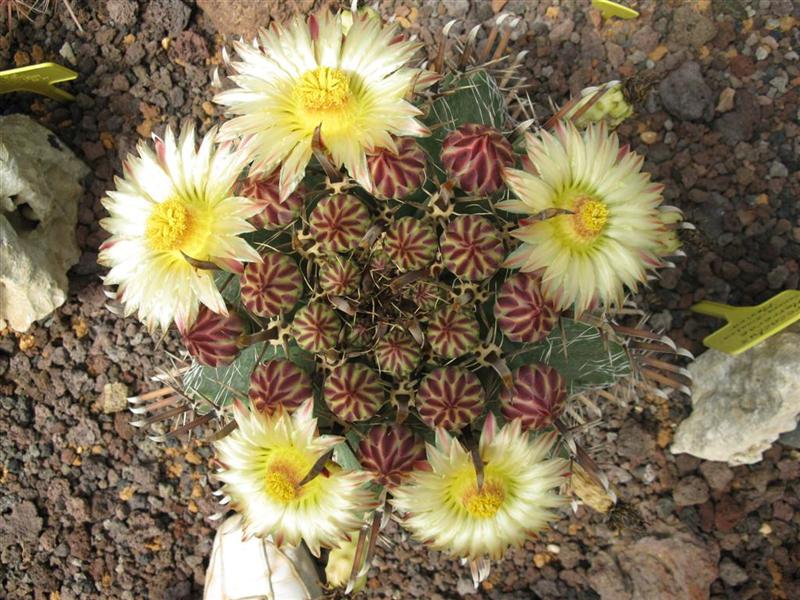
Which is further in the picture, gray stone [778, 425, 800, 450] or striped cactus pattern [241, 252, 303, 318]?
gray stone [778, 425, 800, 450]

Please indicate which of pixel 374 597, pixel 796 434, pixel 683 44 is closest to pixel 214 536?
pixel 374 597

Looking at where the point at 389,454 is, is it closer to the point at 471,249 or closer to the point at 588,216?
the point at 471,249

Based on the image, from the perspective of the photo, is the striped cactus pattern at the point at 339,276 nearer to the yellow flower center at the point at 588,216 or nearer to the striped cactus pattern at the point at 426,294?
the striped cactus pattern at the point at 426,294

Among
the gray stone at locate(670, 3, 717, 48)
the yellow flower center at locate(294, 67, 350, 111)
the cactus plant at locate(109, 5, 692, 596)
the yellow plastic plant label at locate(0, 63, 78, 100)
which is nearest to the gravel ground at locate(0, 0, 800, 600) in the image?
the gray stone at locate(670, 3, 717, 48)

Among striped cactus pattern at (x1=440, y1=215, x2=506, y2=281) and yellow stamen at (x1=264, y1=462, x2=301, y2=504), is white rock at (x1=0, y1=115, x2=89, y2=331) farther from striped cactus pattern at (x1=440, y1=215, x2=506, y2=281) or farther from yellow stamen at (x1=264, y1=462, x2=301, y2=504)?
striped cactus pattern at (x1=440, y1=215, x2=506, y2=281)

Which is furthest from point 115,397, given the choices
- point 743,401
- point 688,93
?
point 688,93

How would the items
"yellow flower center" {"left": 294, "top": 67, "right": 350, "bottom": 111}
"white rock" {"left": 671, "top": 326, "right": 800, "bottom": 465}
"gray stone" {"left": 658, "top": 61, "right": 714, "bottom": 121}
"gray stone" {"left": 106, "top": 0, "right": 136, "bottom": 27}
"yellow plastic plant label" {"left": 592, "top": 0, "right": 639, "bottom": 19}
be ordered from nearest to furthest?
"yellow flower center" {"left": 294, "top": 67, "right": 350, "bottom": 111} → "white rock" {"left": 671, "top": 326, "right": 800, "bottom": 465} → "yellow plastic plant label" {"left": 592, "top": 0, "right": 639, "bottom": 19} → "gray stone" {"left": 658, "top": 61, "right": 714, "bottom": 121} → "gray stone" {"left": 106, "top": 0, "right": 136, "bottom": 27}
